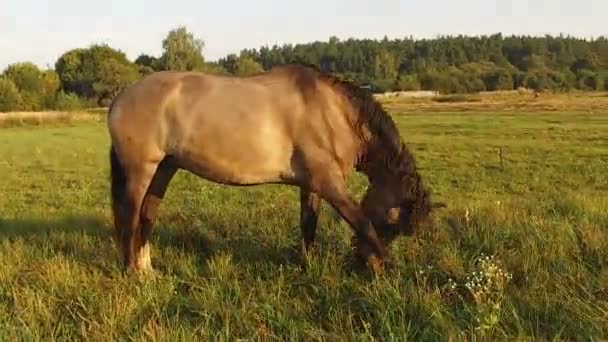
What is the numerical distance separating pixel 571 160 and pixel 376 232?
17572 mm

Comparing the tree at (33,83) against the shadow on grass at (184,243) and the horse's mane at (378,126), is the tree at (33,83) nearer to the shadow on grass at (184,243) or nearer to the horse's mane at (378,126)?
the shadow on grass at (184,243)

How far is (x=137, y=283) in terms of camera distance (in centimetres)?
509

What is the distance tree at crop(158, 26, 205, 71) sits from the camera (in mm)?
76750

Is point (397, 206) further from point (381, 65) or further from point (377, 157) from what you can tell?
point (381, 65)

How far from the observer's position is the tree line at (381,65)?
250 feet

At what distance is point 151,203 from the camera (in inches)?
258

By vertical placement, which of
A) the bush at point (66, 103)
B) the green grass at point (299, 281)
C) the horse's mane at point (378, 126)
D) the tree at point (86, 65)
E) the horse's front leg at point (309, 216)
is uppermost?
the tree at point (86, 65)

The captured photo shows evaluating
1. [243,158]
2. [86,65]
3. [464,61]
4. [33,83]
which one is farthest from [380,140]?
[464,61]

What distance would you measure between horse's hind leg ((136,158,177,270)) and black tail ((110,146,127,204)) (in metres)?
0.26

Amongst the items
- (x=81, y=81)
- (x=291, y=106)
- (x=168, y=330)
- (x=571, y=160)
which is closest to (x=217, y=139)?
(x=291, y=106)

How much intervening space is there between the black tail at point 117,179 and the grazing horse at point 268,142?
0.03 metres

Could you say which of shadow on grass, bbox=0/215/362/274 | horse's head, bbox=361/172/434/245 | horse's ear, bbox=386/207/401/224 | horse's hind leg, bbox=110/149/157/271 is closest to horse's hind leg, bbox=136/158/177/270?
horse's hind leg, bbox=110/149/157/271

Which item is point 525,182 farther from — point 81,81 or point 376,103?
point 81,81

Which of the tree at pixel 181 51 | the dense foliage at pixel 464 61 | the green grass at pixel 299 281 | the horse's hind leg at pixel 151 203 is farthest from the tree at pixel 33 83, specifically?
the horse's hind leg at pixel 151 203
